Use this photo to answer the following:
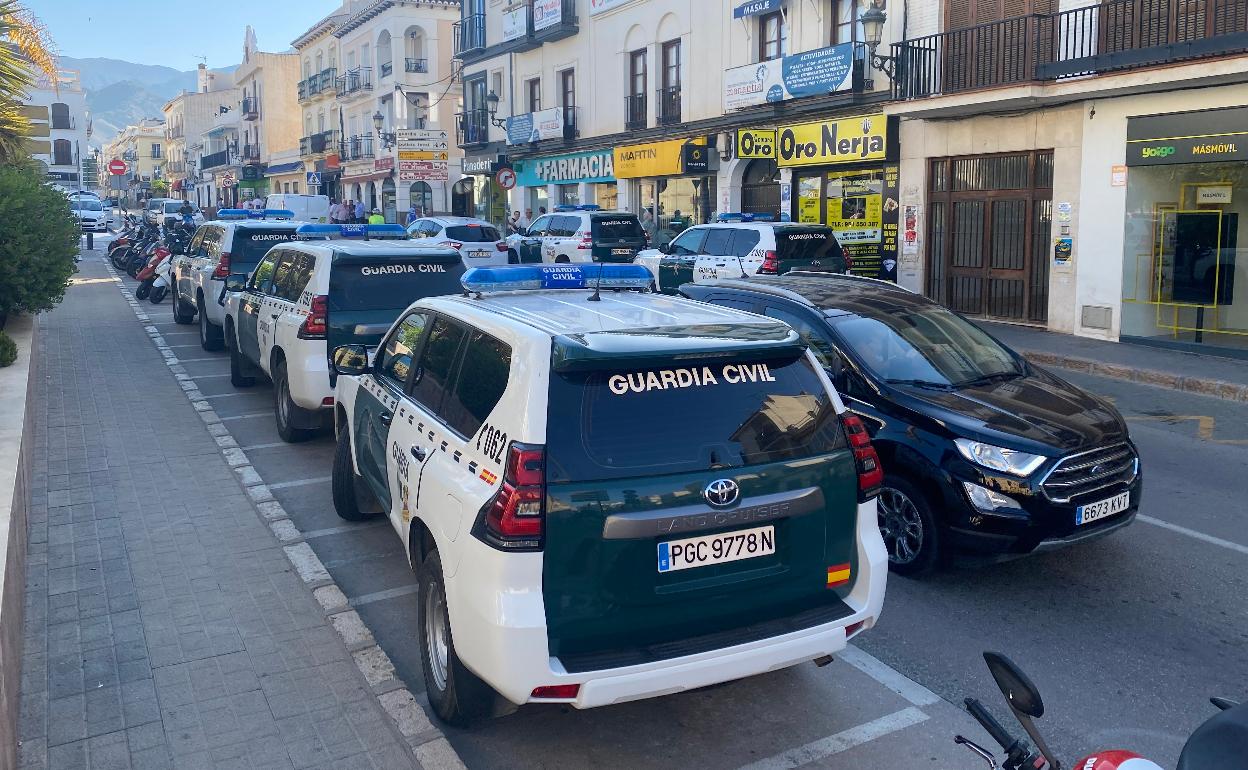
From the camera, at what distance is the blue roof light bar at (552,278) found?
5520mm

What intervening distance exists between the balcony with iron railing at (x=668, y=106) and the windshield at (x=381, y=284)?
735 inches

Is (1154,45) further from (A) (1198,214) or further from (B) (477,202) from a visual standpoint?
(B) (477,202)

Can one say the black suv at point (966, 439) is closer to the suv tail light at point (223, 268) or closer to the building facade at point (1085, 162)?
the building facade at point (1085, 162)

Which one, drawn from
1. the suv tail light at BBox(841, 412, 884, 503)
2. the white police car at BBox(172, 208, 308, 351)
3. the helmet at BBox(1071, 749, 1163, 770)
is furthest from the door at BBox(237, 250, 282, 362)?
the helmet at BBox(1071, 749, 1163, 770)

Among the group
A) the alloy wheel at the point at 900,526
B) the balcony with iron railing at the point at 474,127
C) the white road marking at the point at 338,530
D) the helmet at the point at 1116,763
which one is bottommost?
the white road marking at the point at 338,530

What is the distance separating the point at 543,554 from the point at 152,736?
6.33ft

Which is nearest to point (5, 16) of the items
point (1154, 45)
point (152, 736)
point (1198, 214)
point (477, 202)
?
point (152, 736)

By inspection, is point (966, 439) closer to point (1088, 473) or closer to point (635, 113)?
point (1088, 473)

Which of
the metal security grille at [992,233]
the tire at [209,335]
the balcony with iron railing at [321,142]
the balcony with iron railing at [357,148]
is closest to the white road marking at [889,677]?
the tire at [209,335]

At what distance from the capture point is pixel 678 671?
371 cm

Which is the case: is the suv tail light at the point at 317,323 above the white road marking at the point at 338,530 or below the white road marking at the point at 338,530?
above

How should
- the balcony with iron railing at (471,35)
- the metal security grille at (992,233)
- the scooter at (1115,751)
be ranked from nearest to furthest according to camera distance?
the scooter at (1115,751), the metal security grille at (992,233), the balcony with iron railing at (471,35)

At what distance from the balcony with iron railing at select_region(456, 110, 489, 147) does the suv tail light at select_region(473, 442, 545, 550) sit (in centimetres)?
3489

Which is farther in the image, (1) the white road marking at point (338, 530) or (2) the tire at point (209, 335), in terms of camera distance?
(2) the tire at point (209, 335)
